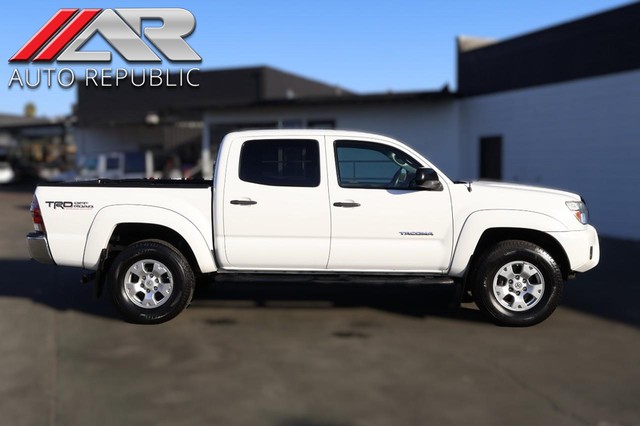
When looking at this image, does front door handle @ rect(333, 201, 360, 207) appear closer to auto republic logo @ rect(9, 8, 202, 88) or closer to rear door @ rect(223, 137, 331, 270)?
rear door @ rect(223, 137, 331, 270)

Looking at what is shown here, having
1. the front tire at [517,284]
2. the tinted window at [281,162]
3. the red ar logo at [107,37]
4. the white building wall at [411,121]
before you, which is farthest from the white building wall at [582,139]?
the tinted window at [281,162]

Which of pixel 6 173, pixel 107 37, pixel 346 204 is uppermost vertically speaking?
pixel 107 37

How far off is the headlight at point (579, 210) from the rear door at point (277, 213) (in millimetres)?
2431

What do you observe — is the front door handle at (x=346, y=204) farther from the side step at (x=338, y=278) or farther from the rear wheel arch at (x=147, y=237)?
the rear wheel arch at (x=147, y=237)

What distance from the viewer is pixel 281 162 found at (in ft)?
20.1

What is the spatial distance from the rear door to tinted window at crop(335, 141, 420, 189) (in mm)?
218

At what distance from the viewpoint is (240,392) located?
4.35m

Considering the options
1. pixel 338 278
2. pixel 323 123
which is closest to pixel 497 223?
pixel 338 278

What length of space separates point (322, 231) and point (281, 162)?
33.1 inches

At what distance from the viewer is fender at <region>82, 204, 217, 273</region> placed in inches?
235

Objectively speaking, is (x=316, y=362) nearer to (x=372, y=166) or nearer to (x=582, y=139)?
(x=372, y=166)

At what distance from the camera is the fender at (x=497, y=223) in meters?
5.88

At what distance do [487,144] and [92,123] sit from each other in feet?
67.4

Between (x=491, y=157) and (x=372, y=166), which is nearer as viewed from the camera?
(x=372, y=166)
